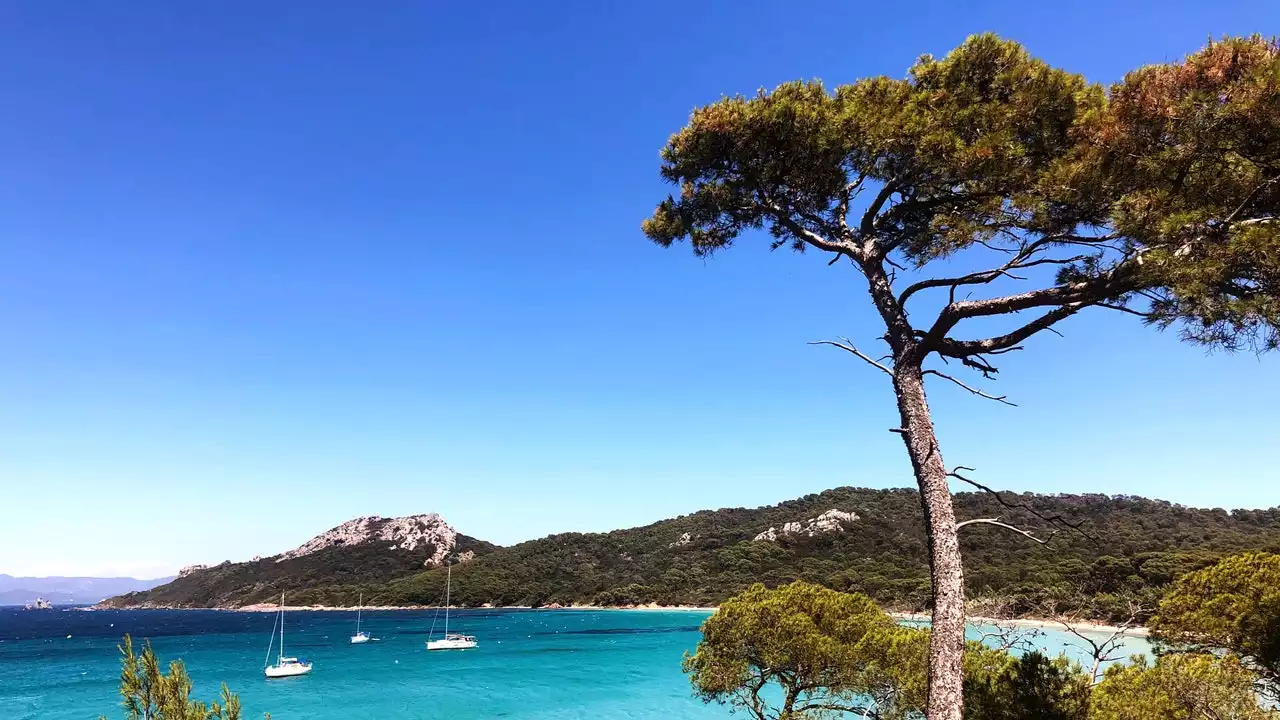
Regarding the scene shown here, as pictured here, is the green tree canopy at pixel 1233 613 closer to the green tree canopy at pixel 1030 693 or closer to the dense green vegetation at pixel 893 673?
the dense green vegetation at pixel 893 673

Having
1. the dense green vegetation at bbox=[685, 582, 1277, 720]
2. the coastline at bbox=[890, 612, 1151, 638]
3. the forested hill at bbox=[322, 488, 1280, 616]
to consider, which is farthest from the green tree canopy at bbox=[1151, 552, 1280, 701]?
the forested hill at bbox=[322, 488, 1280, 616]

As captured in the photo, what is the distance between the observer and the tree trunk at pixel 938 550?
14.5 feet

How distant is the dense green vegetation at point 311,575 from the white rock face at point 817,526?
2916 inches

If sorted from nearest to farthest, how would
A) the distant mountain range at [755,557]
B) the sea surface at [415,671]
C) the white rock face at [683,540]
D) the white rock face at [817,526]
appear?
the sea surface at [415,671] → the distant mountain range at [755,557] → the white rock face at [817,526] → the white rock face at [683,540]

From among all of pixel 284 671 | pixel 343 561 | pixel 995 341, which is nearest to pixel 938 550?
pixel 995 341

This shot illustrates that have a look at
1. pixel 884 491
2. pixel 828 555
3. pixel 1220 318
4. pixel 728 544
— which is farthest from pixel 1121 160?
pixel 884 491

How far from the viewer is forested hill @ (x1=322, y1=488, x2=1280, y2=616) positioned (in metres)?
42.2

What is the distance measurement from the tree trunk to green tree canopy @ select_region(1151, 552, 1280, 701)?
932 cm

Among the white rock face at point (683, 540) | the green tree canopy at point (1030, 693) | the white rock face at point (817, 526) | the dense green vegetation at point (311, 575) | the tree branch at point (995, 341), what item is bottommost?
the dense green vegetation at point (311, 575)

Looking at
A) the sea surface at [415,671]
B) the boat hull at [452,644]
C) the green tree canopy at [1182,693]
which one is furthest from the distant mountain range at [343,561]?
the green tree canopy at [1182,693]

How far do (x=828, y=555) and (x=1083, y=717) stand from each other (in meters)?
68.2

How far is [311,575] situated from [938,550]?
147164 mm

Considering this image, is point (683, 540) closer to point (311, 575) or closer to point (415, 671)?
point (415, 671)

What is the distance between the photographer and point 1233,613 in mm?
11070
